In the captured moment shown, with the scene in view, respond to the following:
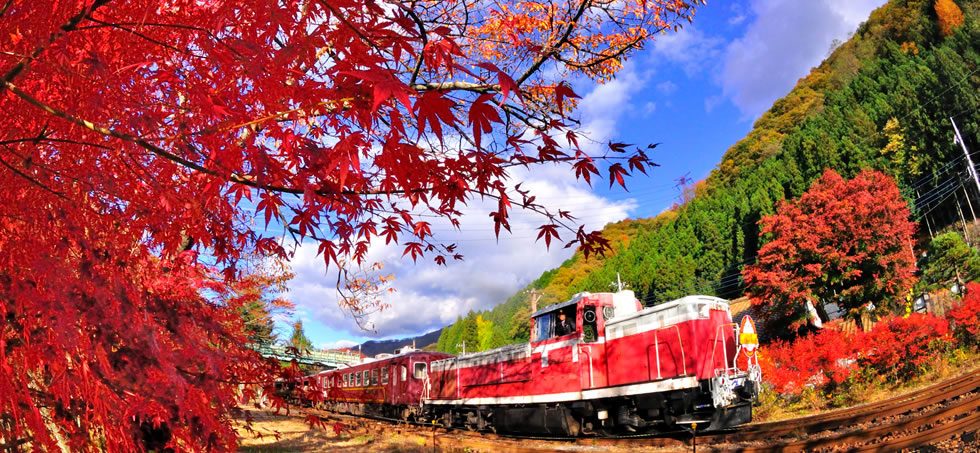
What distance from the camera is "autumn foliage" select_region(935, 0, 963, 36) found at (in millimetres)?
43219

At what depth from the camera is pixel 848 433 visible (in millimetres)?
8164

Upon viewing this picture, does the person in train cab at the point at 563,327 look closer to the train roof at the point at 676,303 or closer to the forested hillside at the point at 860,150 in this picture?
the train roof at the point at 676,303

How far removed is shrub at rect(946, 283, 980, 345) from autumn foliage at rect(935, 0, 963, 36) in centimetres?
4280

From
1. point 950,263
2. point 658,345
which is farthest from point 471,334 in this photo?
point 658,345

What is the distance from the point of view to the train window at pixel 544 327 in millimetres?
11320

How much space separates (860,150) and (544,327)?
112ft

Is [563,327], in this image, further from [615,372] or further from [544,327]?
[615,372]

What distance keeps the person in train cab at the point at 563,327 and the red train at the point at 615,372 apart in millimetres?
21

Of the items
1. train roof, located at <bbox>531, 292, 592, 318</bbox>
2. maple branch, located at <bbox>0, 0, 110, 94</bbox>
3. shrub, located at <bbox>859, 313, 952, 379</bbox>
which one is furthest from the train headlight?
maple branch, located at <bbox>0, 0, 110, 94</bbox>

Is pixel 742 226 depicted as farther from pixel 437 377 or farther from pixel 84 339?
pixel 84 339

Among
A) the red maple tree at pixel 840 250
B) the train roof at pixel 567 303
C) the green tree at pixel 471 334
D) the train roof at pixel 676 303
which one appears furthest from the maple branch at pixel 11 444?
the green tree at pixel 471 334

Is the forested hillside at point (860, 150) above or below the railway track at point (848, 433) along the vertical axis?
above

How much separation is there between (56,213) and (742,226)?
4336 centimetres

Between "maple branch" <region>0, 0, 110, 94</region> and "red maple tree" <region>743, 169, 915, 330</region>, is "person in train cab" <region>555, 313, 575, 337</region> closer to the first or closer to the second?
"maple branch" <region>0, 0, 110, 94</region>
